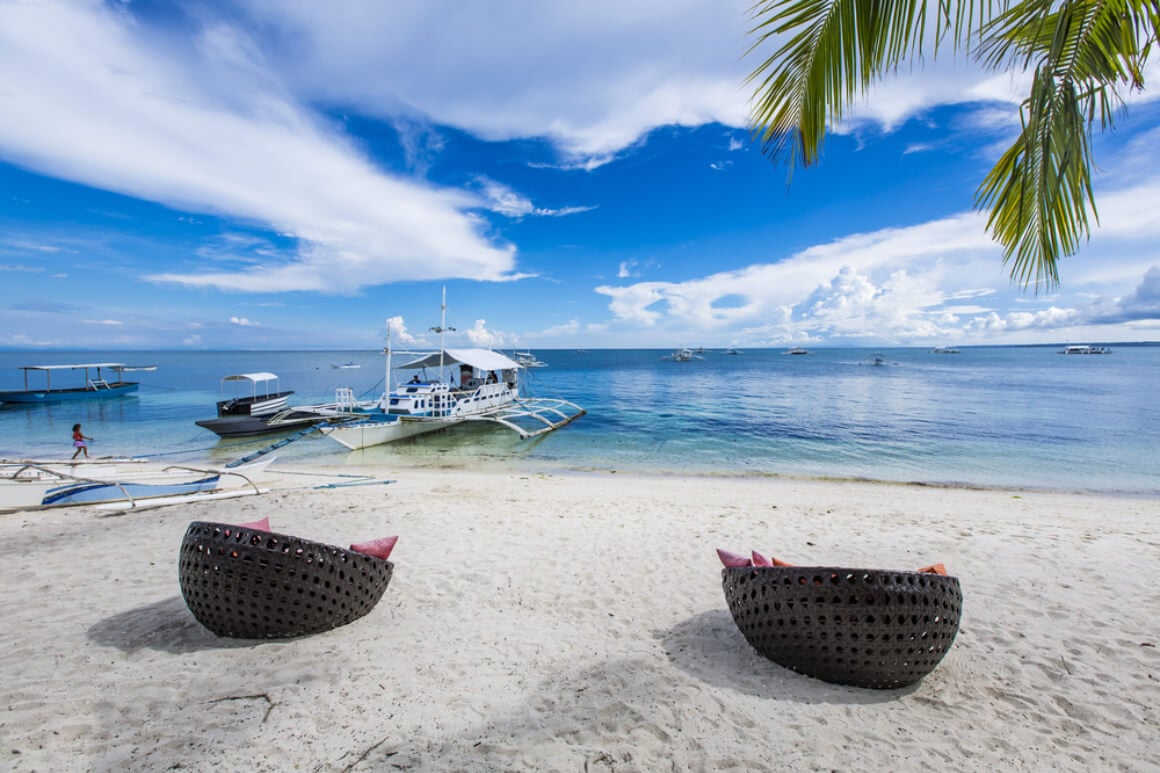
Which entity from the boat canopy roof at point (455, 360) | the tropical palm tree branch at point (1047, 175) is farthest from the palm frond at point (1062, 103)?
the boat canopy roof at point (455, 360)

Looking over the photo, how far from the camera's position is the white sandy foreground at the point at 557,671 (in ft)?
8.61

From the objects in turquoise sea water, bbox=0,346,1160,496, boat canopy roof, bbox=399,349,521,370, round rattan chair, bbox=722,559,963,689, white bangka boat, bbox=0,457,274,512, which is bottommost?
turquoise sea water, bbox=0,346,1160,496

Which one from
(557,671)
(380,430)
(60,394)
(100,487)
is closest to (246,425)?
(380,430)

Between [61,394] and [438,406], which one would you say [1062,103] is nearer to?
[438,406]

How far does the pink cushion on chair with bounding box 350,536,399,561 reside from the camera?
163 inches

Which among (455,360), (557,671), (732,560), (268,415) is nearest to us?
(557,671)

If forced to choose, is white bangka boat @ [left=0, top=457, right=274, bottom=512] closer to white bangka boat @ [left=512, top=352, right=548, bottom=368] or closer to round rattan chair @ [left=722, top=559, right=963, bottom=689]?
round rattan chair @ [left=722, top=559, right=963, bottom=689]

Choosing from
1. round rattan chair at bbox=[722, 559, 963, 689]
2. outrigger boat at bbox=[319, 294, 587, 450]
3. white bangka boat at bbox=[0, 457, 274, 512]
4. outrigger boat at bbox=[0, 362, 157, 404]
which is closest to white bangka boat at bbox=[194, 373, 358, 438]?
outrigger boat at bbox=[319, 294, 587, 450]

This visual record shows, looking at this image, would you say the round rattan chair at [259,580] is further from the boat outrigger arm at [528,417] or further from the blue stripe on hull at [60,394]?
the blue stripe on hull at [60,394]

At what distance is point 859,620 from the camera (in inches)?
120

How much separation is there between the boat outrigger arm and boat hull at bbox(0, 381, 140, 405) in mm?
35498

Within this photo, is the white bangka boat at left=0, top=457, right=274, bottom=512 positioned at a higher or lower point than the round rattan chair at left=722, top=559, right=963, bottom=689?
lower

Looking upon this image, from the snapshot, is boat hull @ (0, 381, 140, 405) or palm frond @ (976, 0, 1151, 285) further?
boat hull @ (0, 381, 140, 405)

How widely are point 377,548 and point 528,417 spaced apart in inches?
968
